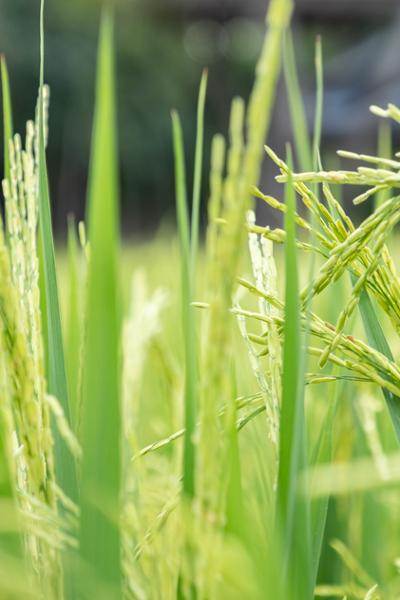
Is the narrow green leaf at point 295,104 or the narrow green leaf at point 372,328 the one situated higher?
the narrow green leaf at point 295,104

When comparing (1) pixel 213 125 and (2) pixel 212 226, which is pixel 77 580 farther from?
(1) pixel 213 125

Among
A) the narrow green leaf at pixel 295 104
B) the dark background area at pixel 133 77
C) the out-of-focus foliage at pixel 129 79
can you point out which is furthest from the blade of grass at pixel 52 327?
the out-of-focus foliage at pixel 129 79

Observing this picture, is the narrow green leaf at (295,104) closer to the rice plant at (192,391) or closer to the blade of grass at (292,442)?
the rice plant at (192,391)

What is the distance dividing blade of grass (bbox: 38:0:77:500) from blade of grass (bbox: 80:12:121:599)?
6 centimetres

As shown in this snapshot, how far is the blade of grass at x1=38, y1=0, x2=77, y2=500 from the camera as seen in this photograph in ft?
0.96

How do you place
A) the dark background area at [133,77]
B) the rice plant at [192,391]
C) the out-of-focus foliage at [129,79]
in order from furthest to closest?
1. the out-of-focus foliage at [129,79]
2. the dark background area at [133,77]
3. the rice plant at [192,391]

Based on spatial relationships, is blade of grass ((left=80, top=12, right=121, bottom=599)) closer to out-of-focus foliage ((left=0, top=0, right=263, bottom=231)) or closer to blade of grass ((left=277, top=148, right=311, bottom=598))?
blade of grass ((left=277, top=148, right=311, bottom=598))

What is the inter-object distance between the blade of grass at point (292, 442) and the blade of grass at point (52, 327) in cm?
8

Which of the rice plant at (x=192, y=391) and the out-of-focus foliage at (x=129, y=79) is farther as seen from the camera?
the out-of-focus foliage at (x=129, y=79)

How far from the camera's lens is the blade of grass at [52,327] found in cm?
29

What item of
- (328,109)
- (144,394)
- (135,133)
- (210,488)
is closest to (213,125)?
(135,133)

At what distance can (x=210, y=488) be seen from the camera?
0.21 meters

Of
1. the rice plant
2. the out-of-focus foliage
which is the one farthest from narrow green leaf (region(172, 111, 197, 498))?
the out-of-focus foliage

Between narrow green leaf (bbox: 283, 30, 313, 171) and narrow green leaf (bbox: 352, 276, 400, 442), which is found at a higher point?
narrow green leaf (bbox: 283, 30, 313, 171)
